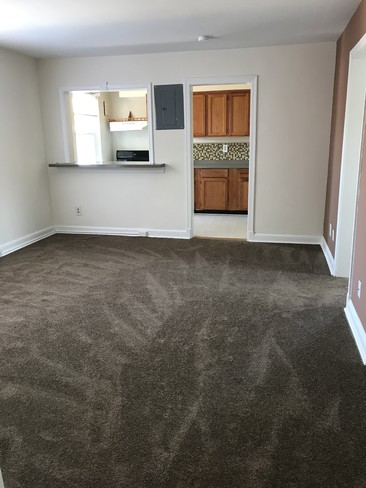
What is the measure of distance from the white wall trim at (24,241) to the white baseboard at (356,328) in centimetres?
395

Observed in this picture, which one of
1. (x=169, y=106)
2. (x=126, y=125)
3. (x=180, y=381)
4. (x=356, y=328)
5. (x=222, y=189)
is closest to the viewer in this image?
(x=180, y=381)

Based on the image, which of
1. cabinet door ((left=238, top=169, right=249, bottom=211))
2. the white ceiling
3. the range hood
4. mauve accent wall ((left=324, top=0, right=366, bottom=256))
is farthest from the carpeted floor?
the range hood

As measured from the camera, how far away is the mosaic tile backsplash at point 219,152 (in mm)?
7375

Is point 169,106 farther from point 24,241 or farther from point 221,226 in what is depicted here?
point 24,241

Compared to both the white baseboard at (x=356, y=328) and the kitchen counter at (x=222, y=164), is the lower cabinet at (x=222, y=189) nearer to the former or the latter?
the kitchen counter at (x=222, y=164)

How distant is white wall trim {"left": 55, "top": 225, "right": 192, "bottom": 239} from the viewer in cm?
576

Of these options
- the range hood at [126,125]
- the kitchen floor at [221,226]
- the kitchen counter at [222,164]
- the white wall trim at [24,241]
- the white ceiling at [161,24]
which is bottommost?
the kitchen floor at [221,226]

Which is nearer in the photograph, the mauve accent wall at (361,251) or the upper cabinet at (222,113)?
the mauve accent wall at (361,251)

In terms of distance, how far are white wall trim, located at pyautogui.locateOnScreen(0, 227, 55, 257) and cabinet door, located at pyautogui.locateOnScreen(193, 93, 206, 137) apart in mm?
3032

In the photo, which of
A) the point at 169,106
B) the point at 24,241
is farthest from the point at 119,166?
the point at 24,241

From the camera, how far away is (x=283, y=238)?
5438 millimetres

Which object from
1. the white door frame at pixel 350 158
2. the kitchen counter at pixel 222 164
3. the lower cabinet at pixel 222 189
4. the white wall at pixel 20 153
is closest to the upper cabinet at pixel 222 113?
the kitchen counter at pixel 222 164

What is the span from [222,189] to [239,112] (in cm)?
132

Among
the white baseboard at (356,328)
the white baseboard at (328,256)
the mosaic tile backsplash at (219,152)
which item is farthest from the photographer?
the mosaic tile backsplash at (219,152)
